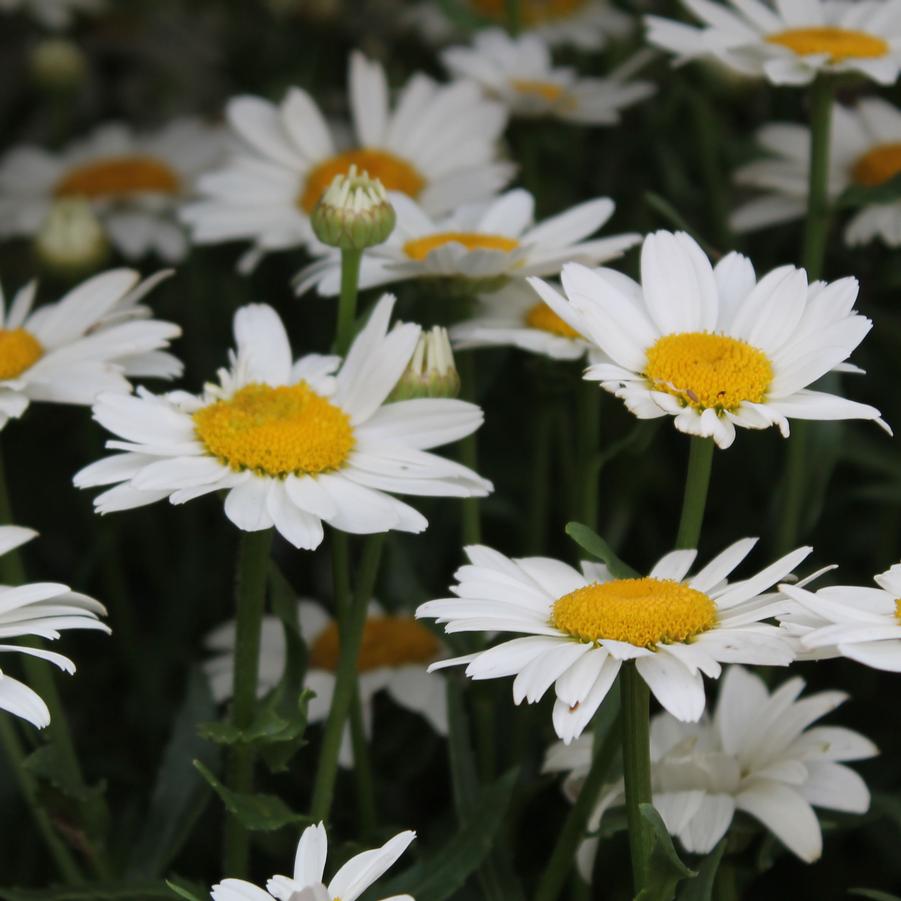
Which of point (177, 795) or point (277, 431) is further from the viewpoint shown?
point (177, 795)

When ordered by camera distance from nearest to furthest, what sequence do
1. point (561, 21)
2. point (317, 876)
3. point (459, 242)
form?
1. point (317, 876)
2. point (459, 242)
3. point (561, 21)

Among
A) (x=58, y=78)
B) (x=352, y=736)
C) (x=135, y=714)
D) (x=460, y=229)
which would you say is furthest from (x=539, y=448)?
(x=58, y=78)

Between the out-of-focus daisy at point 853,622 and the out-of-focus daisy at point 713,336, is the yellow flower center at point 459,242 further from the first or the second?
the out-of-focus daisy at point 853,622

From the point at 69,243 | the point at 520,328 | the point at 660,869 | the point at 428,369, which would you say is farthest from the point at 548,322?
the point at 69,243

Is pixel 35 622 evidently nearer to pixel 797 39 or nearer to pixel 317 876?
pixel 317 876


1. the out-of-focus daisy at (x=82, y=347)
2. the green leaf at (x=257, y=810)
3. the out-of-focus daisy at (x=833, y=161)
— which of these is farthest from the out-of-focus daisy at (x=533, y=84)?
the green leaf at (x=257, y=810)

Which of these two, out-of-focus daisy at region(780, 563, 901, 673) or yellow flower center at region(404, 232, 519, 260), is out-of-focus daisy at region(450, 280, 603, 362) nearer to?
yellow flower center at region(404, 232, 519, 260)

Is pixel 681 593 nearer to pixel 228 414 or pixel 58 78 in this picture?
pixel 228 414
